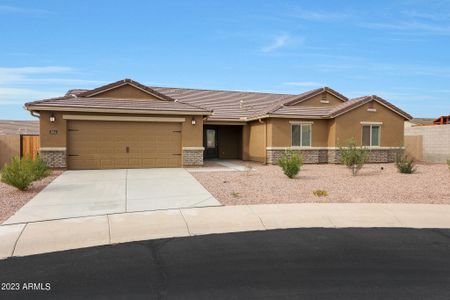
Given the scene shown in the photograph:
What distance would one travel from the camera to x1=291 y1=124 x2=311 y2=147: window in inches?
834

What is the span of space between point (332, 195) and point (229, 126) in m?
15.6

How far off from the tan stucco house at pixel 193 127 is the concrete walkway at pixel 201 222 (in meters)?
10.0

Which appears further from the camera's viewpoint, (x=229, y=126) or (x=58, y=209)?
(x=229, y=126)

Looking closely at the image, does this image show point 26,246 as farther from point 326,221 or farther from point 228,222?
point 326,221

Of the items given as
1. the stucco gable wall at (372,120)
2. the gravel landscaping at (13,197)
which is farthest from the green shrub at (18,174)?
the stucco gable wall at (372,120)

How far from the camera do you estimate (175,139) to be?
18500 mm

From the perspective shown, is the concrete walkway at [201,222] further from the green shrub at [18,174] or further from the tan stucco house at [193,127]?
the tan stucco house at [193,127]

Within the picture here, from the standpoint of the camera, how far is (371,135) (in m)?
22.0

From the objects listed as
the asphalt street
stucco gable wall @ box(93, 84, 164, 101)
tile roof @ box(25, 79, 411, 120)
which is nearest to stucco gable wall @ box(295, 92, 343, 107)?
tile roof @ box(25, 79, 411, 120)

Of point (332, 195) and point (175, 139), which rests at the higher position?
point (175, 139)

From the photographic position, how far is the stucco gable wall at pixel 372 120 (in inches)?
832

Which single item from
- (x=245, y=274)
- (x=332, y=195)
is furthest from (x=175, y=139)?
(x=245, y=274)

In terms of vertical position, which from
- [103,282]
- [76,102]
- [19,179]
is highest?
[76,102]

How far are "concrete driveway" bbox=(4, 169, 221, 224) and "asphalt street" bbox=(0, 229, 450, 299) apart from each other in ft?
8.74
